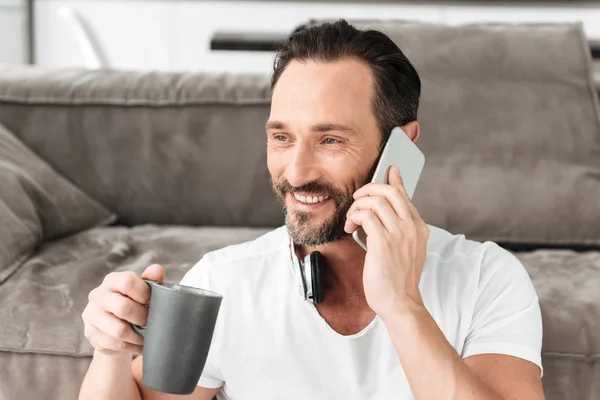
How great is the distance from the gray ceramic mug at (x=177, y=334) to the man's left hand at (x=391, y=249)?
0.28m

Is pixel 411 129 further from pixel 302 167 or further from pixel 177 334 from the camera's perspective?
pixel 177 334

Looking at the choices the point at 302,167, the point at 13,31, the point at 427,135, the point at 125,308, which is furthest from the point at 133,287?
the point at 13,31

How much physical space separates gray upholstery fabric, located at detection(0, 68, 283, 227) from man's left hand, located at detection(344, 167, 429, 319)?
0.87m

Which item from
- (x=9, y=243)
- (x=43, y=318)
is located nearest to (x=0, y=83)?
(x=9, y=243)

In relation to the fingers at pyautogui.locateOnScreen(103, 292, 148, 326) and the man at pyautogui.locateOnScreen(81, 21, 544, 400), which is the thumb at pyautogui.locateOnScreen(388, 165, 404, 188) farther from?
the fingers at pyautogui.locateOnScreen(103, 292, 148, 326)

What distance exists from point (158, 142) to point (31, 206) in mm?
368

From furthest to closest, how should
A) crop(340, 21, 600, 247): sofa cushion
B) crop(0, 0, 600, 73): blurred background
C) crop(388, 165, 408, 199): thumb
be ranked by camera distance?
crop(0, 0, 600, 73): blurred background
crop(340, 21, 600, 247): sofa cushion
crop(388, 165, 408, 199): thumb

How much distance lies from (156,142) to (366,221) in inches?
Answer: 39.7

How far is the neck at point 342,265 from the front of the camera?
4.42 ft

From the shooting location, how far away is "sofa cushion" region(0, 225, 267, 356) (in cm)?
140

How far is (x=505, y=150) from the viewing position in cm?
181

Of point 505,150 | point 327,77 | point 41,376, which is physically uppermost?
point 327,77

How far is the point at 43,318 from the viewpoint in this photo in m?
1.42

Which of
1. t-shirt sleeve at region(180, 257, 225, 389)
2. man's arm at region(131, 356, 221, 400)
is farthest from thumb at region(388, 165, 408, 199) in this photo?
man's arm at region(131, 356, 221, 400)
